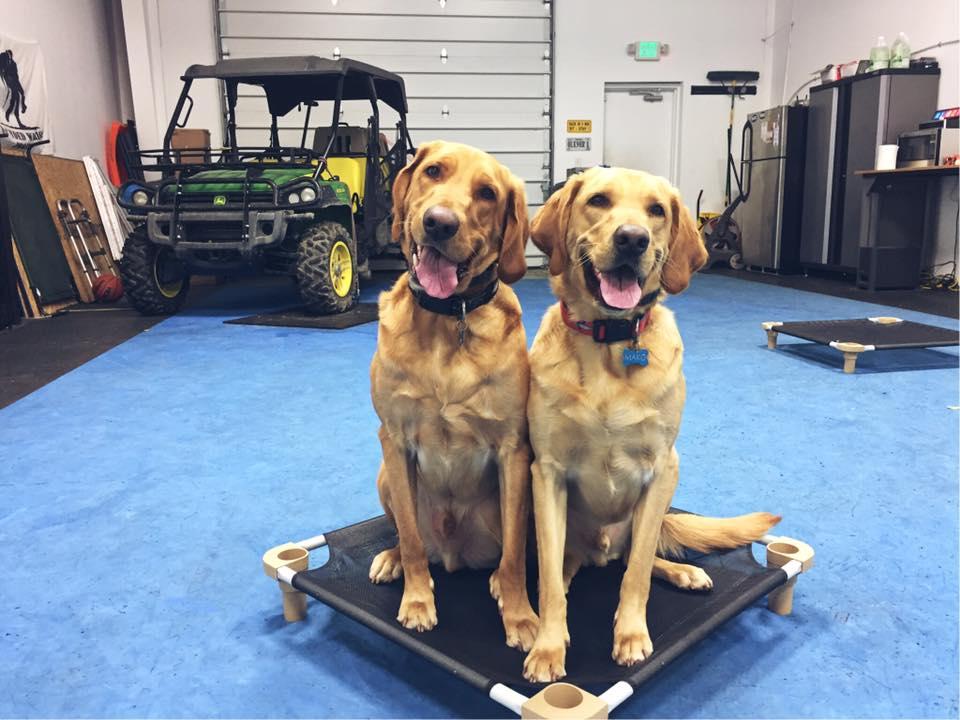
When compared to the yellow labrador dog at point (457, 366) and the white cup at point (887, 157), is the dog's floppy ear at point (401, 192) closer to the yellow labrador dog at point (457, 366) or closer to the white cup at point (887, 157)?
the yellow labrador dog at point (457, 366)

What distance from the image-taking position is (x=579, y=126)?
10078 mm

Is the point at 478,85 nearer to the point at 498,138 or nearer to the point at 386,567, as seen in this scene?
the point at 498,138

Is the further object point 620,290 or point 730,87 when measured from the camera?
point 730,87

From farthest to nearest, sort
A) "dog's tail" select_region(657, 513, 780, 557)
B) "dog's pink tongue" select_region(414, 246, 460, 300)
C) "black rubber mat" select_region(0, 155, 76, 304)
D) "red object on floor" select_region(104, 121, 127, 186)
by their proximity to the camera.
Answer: "red object on floor" select_region(104, 121, 127, 186)
"black rubber mat" select_region(0, 155, 76, 304)
"dog's tail" select_region(657, 513, 780, 557)
"dog's pink tongue" select_region(414, 246, 460, 300)

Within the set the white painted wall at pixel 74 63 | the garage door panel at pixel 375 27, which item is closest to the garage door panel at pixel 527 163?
the garage door panel at pixel 375 27

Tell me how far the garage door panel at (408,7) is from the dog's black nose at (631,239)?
931 centimetres

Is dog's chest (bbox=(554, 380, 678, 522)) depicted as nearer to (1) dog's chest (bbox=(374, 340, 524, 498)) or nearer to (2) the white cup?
(1) dog's chest (bbox=(374, 340, 524, 498))

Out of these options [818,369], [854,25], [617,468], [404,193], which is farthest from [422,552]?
[854,25]

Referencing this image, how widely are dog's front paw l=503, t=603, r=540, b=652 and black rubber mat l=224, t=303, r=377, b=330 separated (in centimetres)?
424

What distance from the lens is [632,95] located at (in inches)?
410

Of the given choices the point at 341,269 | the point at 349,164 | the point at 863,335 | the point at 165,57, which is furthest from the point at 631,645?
the point at 165,57

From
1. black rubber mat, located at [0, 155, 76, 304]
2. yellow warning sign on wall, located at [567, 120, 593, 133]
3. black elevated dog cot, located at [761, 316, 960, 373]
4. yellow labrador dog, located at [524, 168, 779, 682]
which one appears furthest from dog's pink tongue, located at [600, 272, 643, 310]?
yellow warning sign on wall, located at [567, 120, 593, 133]

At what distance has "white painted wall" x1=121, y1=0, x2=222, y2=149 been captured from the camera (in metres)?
9.01

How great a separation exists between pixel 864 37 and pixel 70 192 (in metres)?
9.21
